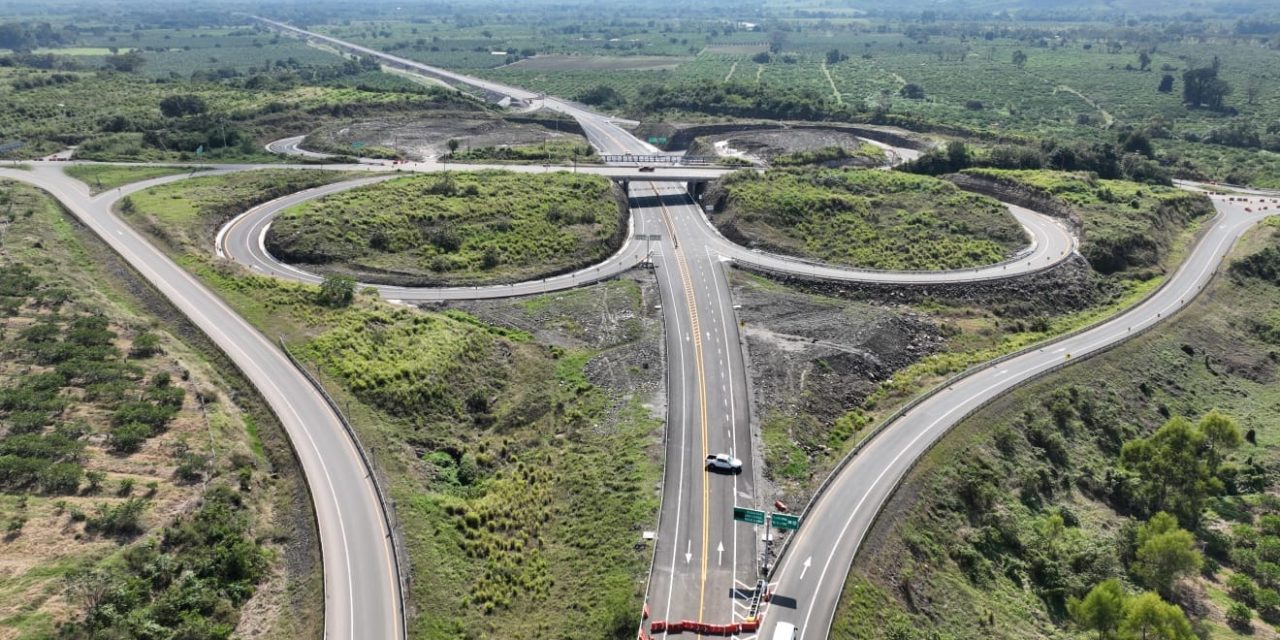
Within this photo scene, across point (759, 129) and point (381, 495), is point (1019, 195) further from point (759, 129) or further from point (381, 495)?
point (381, 495)

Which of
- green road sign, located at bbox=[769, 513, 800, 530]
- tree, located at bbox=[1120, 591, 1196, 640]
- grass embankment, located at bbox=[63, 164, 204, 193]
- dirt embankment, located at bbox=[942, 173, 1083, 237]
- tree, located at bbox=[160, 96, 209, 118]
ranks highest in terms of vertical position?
tree, located at bbox=[160, 96, 209, 118]

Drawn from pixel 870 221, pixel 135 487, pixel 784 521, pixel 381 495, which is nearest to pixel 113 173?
pixel 135 487

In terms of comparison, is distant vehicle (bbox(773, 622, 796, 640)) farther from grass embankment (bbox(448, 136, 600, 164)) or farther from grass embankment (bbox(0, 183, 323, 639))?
grass embankment (bbox(448, 136, 600, 164))

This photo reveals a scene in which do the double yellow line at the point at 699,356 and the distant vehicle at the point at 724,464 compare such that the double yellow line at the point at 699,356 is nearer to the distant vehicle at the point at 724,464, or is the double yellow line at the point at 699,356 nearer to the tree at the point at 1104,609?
the distant vehicle at the point at 724,464

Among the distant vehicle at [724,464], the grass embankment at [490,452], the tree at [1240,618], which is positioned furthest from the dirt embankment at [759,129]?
the tree at [1240,618]

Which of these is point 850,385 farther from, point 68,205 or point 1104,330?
point 68,205

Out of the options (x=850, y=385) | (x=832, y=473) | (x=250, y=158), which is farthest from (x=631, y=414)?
(x=250, y=158)

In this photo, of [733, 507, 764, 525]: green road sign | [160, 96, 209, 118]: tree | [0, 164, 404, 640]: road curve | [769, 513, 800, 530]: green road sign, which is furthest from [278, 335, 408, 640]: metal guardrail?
[160, 96, 209, 118]: tree

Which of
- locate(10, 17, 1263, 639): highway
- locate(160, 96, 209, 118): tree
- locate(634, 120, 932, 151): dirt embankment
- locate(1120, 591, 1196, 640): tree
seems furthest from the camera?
locate(634, 120, 932, 151): dirt embankment
